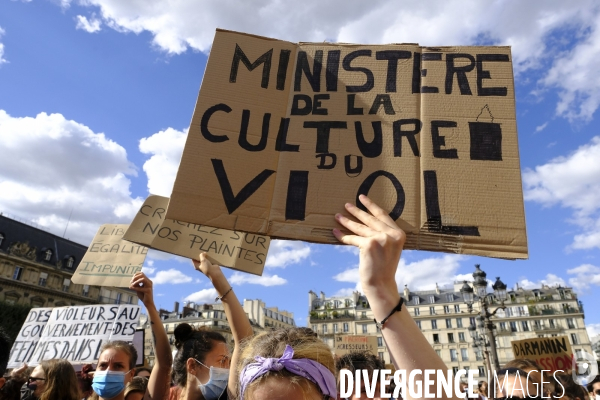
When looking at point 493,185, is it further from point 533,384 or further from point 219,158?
point 533,384

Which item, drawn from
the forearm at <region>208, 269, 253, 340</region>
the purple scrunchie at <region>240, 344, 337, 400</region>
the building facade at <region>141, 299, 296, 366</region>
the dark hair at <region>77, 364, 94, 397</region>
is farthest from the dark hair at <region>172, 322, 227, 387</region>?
the building facade at <region>141, 299, 296, 366</region>

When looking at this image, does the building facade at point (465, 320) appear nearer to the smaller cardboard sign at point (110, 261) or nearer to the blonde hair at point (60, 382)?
the smaller cardboard sign at point (110, 261)

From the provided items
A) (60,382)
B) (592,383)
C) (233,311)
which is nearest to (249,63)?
(233,311)

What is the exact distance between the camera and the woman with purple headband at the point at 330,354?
48.7 inches

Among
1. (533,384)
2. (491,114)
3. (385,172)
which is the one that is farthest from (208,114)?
(533,384)

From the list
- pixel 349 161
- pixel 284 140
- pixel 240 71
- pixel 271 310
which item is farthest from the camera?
pixel 271 310

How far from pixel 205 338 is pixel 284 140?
1775mm

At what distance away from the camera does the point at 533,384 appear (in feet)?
10.9

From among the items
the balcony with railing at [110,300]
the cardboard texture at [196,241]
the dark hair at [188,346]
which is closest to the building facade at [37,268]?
the balcony with railing at [110,300]

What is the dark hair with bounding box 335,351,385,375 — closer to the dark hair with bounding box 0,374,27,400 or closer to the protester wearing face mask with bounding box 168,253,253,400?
the protester wearing face mask with bounding box 168,253,253,400

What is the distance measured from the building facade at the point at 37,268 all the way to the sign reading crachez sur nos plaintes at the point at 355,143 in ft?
170

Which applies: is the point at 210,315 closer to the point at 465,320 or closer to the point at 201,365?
the point at 465,320

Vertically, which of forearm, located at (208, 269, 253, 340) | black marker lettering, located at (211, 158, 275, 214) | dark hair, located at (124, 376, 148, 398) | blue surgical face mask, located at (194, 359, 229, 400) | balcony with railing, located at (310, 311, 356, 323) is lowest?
dark hair, located at (124, 376, 148, 398)

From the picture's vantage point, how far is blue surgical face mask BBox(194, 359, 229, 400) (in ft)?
9.64
